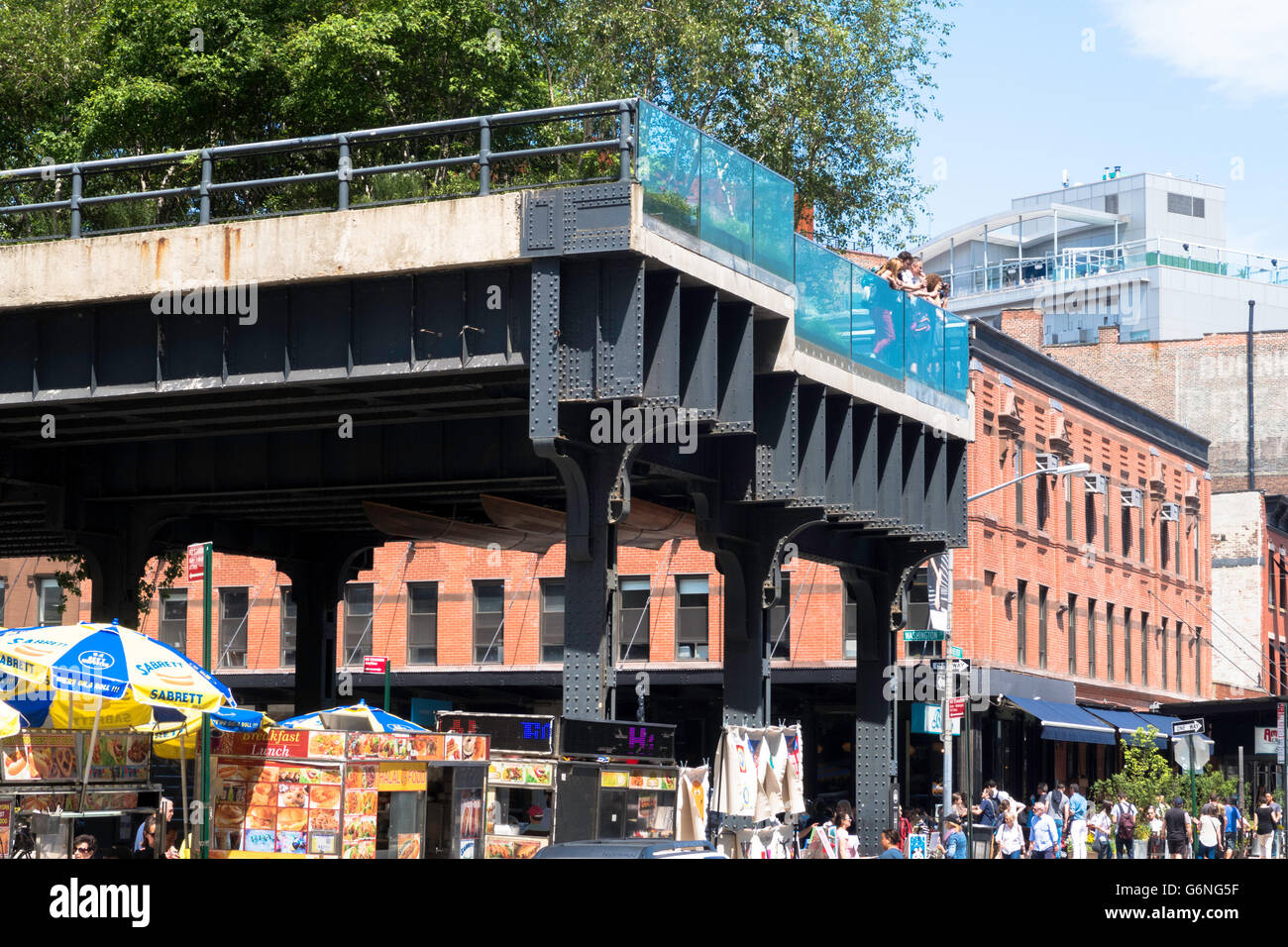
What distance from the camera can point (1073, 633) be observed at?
56469 millimetres

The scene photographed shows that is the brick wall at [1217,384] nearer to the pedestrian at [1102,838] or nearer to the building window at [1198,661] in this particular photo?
the building window at [1198,661]

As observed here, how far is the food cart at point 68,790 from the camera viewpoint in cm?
1761

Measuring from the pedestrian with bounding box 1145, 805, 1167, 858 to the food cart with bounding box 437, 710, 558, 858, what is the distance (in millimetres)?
19781

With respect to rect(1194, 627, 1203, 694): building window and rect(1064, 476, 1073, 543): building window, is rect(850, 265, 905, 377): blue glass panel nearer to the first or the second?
rect(1064, 476, 1073, 543): building window

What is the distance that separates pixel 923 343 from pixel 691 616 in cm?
2172

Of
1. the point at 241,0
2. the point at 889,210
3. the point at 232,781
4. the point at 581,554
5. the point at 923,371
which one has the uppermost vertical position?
the point at 241,0

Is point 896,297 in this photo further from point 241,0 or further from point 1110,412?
point 1110,412

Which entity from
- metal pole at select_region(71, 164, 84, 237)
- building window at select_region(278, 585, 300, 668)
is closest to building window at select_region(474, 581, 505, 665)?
building window at select_region(278, 585, 300, 668)

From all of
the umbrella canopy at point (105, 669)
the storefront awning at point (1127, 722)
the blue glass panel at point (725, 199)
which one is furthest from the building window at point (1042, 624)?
the umbrella canopy at point (105, 669)

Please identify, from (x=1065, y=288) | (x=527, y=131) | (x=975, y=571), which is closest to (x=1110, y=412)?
(x=975, y=571)

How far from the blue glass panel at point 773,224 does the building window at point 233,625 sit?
1444 inches

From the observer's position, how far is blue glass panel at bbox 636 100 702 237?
21.8 meters

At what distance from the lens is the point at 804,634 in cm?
4997
